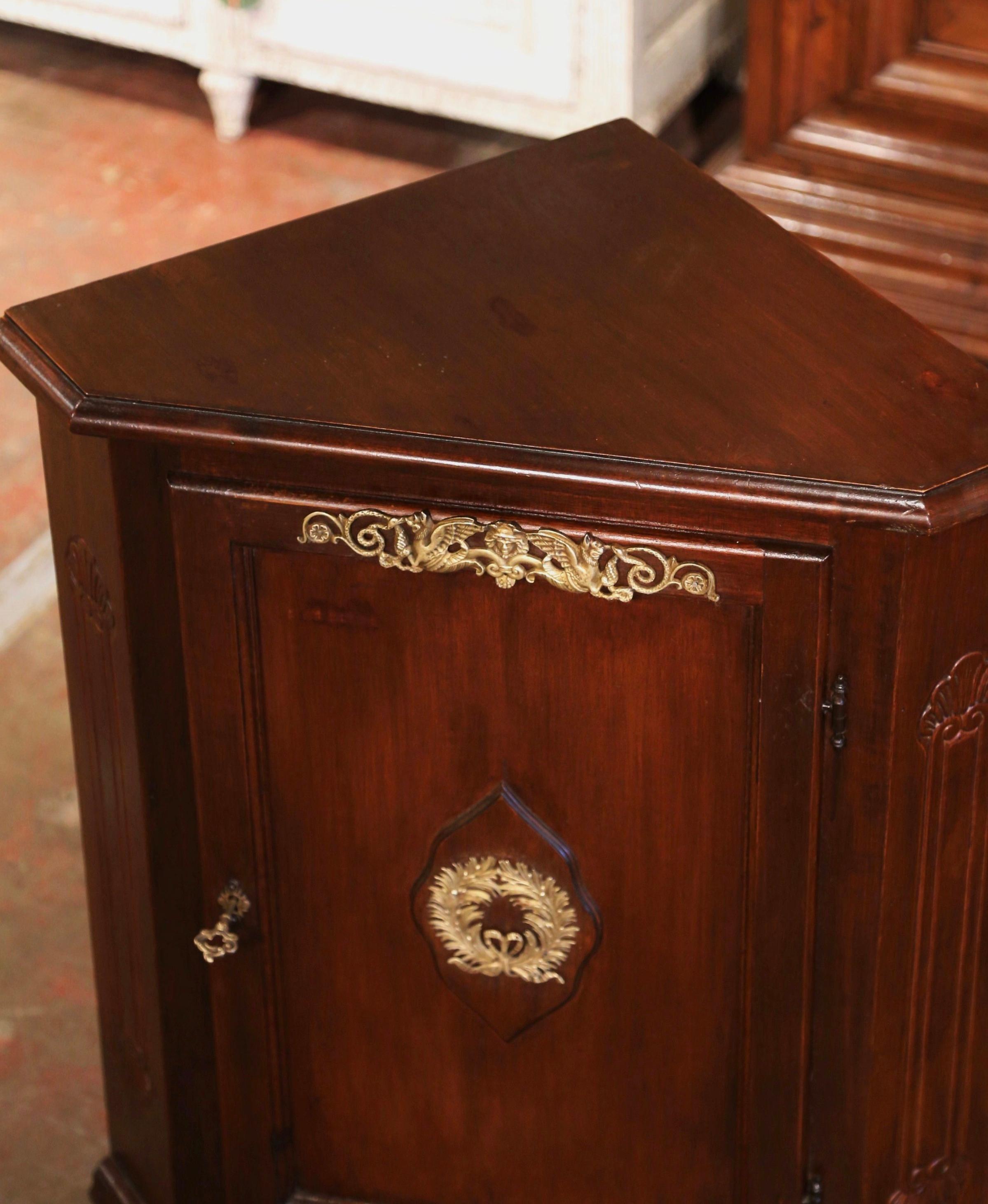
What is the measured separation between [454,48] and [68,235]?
0.75m

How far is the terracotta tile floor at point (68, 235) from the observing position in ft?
6.91

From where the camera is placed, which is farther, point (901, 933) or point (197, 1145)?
Answer: point (197, 1145)

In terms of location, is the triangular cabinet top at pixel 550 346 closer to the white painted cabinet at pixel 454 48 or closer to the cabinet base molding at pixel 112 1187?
the cabinet base molding at pixel 112 1187

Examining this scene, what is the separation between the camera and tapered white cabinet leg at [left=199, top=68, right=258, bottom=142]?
362 centimetres

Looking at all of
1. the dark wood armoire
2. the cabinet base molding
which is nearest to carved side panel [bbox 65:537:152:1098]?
the cabinet base molding

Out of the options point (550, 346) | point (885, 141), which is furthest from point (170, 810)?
point (885, 141)

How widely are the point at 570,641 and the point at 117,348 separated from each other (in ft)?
1.31

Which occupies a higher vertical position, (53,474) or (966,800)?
(53,474)

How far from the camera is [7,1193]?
197 cm

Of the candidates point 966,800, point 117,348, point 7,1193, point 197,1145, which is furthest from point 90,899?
point 966,800

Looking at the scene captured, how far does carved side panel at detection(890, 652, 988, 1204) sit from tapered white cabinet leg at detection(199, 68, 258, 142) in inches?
101

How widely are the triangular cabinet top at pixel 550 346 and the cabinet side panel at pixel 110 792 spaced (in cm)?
10

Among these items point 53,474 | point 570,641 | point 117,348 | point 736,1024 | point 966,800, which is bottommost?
point 736,1024

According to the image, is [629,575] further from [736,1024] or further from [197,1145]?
[197,1145]
